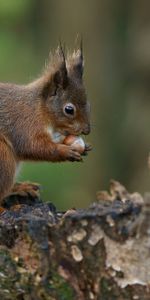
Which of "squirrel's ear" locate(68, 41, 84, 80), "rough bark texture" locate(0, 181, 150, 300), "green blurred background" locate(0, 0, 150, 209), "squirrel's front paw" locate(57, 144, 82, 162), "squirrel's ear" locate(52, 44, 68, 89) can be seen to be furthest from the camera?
"green blurred background" locate(0, 0, 150, 209)

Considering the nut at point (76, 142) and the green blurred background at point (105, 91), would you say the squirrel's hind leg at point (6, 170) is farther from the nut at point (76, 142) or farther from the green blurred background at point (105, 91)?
the green blurred background at point (105, 91)

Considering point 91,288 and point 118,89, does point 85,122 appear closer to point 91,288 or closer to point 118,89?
point 91,288

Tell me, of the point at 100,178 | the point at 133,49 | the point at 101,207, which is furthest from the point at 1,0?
the point at 101,207

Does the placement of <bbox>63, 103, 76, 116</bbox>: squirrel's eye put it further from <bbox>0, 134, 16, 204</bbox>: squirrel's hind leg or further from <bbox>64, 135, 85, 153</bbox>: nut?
<bbox>0, 134, 16, 204</bbox>: squirrel's hind leg

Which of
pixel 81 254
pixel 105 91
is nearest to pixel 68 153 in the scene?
pixel 81 254

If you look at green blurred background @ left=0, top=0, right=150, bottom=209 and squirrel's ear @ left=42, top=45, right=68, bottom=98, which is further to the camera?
green blurred background @ left=0, top=0, right=150, bottom=209

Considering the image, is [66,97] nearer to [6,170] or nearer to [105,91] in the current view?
[6,170]

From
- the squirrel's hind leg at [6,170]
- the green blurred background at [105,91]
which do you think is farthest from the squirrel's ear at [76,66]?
the green blurred background at [105,91]

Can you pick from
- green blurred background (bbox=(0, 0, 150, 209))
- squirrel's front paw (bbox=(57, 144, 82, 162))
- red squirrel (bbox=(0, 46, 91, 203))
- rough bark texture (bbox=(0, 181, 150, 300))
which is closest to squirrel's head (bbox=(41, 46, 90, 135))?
red squirrel (bbox=(0, 46, 91, 203))
